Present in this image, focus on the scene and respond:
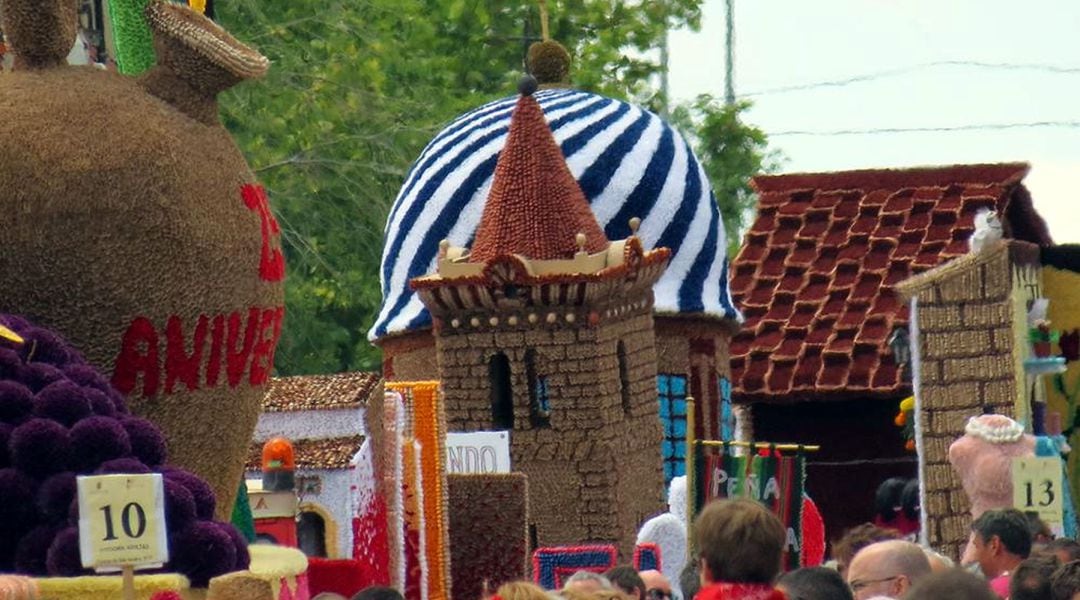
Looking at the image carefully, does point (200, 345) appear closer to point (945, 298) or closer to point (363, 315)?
point (945, 298)

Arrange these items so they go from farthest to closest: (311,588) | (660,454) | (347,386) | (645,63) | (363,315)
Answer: (645,63), (363,315), (660,454), (347,386), (311,588)

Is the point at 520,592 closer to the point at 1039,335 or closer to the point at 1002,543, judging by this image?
the point at 1002,543

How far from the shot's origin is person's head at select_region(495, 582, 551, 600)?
755 cm

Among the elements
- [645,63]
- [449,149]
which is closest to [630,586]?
[449,149]

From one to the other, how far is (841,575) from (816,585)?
486 mm

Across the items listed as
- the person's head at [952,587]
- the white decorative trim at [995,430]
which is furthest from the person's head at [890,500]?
the person's head at [952,587]

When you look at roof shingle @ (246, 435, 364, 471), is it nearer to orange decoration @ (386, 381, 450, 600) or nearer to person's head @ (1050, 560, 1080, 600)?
orange decoration @ (386, 381, 450, 600)

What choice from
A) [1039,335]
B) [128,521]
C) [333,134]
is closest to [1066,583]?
[128,521]

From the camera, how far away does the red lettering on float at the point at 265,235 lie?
12352mm

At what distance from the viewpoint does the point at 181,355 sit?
1200 cm

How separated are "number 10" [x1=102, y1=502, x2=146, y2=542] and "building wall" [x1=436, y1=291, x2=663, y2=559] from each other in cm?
1166

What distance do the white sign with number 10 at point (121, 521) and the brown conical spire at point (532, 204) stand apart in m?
11.5

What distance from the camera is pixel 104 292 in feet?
38.8

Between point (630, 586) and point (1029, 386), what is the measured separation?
1024 cm
